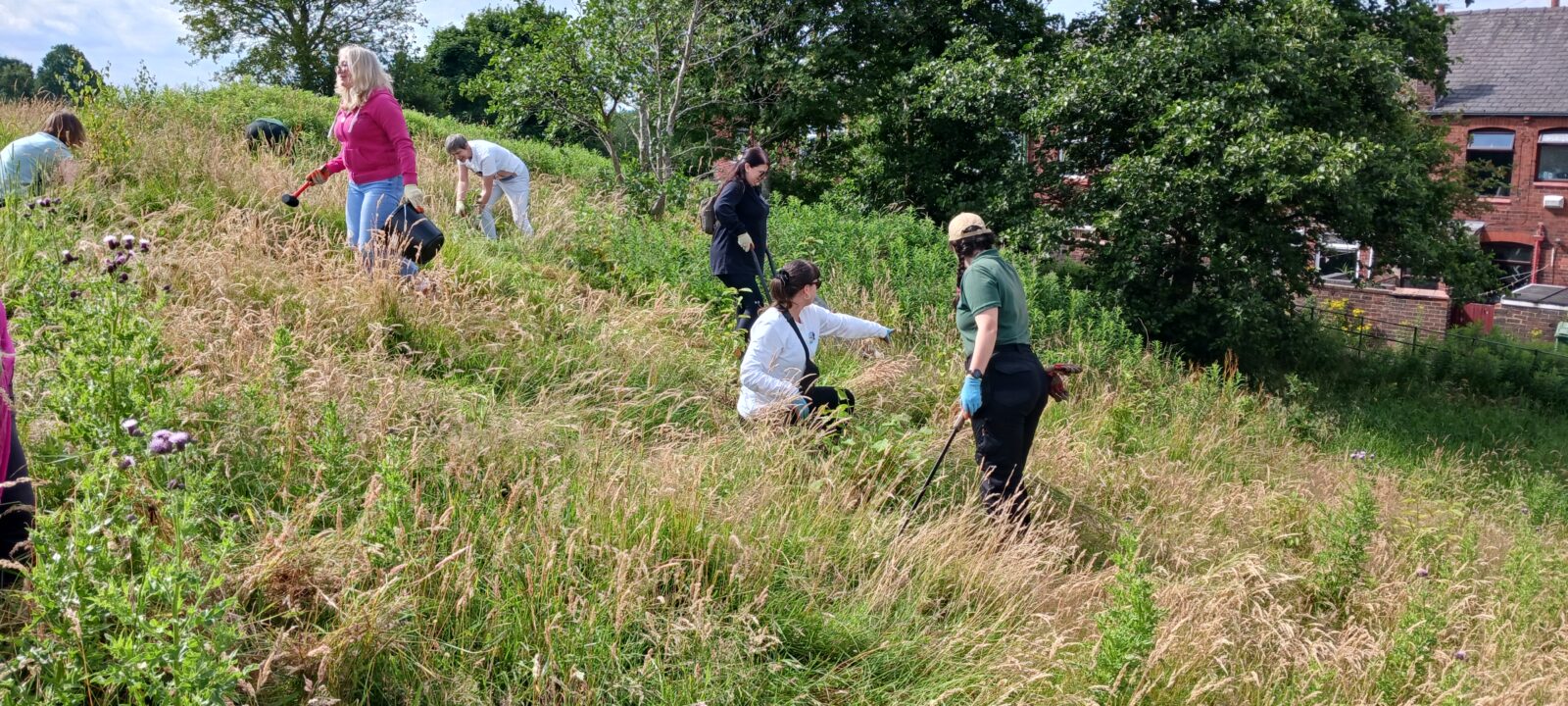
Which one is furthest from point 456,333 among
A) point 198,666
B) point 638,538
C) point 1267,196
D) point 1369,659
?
point 1267,196

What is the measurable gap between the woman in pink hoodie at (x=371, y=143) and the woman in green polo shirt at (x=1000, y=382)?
11.0ft

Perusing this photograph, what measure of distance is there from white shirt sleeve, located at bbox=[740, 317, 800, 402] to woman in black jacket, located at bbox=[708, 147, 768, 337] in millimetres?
1729

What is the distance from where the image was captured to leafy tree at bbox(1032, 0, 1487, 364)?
44.1ft

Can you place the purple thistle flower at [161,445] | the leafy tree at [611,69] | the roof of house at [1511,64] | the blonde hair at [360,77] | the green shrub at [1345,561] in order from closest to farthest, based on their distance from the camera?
the purple thistle flower at [161,445]
the green shrub at [1345,561]
the blonde hair at [360,77]
the leafy tree at [611,69]
the roof of house at [1511,64]

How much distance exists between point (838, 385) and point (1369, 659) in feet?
11.3

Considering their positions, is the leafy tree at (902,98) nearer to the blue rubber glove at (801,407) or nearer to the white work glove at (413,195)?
the white work glove at (413,195)

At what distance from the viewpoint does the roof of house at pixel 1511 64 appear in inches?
1146

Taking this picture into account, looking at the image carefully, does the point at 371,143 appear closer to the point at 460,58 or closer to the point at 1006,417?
the point at 1006,417

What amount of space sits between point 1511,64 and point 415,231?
33.8 metres

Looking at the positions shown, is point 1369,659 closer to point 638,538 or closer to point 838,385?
point 638,538

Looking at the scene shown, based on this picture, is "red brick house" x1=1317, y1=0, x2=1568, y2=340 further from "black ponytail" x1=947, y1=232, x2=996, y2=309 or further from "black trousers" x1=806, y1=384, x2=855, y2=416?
"black trousers" x1=806, y1=384, x2=855, y2=416

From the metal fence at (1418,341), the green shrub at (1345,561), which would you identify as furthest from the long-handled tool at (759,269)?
the metal fence at (1418,341)

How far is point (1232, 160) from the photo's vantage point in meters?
13.1

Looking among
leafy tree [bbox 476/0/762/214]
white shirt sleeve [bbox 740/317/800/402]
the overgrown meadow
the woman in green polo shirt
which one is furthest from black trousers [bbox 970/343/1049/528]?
leafy tree [bbox 476/0/762/214]
